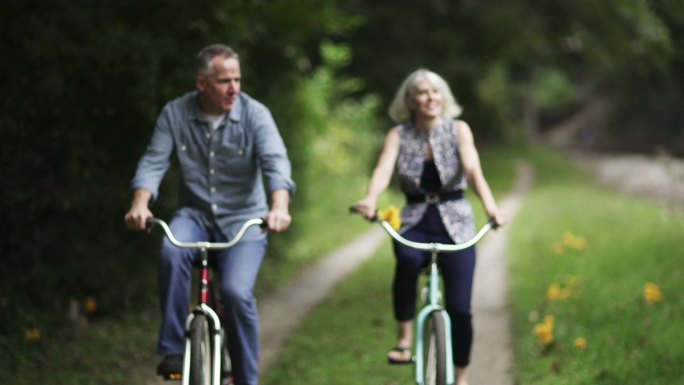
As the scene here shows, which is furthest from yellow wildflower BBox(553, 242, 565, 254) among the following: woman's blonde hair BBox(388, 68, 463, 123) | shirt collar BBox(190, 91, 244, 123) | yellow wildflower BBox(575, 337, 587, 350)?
shirt collar BBox(190, 91, 244, 123)

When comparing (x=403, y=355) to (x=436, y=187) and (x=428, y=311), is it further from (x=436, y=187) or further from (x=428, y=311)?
(x=436, y=187)

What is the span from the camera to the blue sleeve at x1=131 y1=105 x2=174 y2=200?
431 cm

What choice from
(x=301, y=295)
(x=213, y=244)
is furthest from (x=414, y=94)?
(x=301, y=295)

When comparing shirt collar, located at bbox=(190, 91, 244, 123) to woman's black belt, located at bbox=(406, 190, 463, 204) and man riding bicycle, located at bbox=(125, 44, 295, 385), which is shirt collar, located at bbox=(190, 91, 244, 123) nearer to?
man riding bicycle, located at bbox=(125, 44, 295, 385)

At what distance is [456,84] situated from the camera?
25.8m

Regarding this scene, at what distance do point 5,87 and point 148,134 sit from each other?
1.18 metres

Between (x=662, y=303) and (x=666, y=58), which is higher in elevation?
(x=666, y=58)

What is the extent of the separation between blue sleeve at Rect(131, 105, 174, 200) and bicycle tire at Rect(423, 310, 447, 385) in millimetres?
1483

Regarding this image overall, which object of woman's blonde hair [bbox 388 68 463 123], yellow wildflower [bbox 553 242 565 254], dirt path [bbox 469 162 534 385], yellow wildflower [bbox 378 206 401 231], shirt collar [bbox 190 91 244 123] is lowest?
dirt path [bbox 469 162 534 385]

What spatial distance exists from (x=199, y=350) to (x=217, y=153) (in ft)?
3.53

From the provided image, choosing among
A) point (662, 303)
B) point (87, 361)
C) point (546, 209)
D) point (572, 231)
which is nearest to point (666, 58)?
point (546, 209)

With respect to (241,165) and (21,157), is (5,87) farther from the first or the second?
(241,165)

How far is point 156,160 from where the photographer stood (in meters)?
4.41

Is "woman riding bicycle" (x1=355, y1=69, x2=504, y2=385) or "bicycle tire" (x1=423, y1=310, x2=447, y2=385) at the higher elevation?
"woman riding bicycle" (x1=355, y1=69, x2=504, y2=385)
